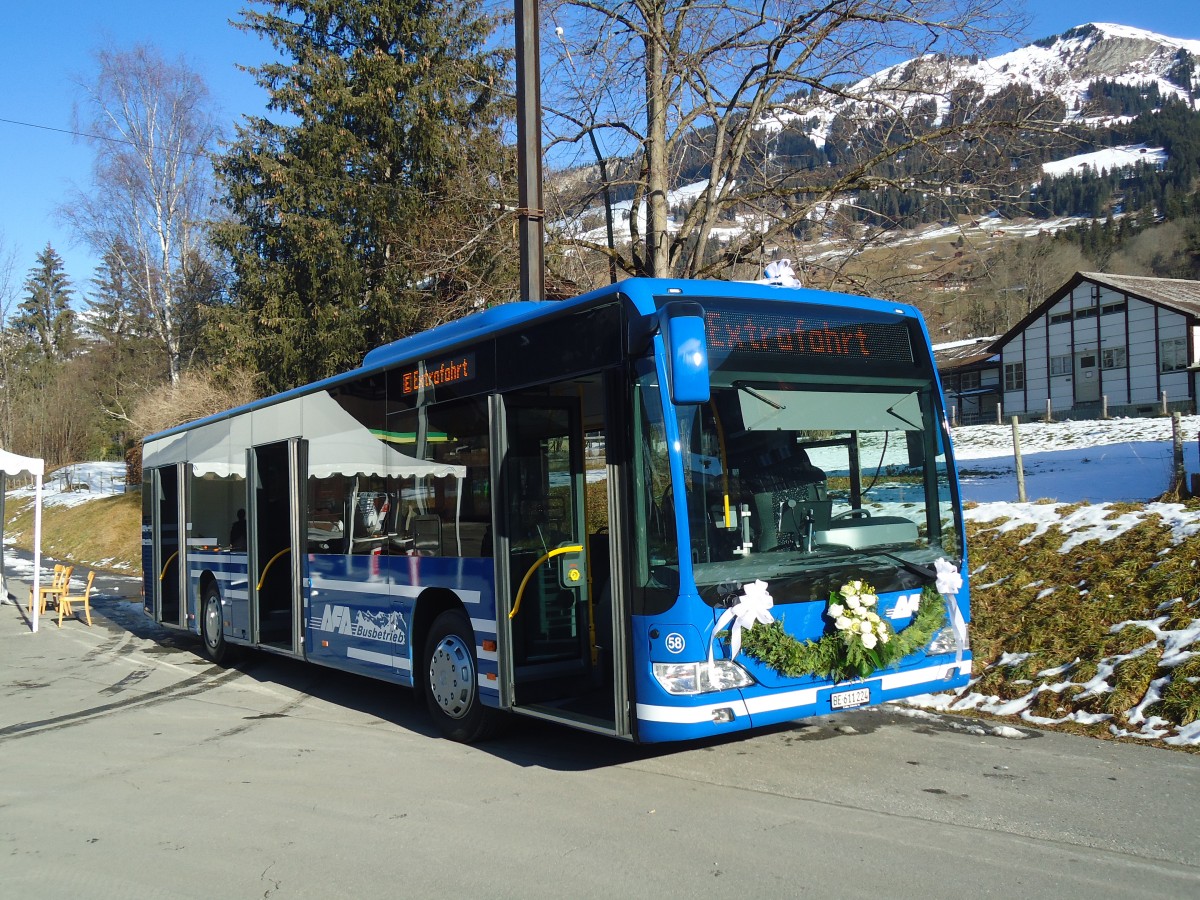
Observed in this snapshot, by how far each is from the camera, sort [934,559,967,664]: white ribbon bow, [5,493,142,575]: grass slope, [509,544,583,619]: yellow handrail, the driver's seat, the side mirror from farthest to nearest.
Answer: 1. [5,493,142,575]: grass slope
2. [509,544,583,619]: yellow handrail
3. [934,559,967,664]: white ribbon bow
4. the driver's seat
5. the side mirror

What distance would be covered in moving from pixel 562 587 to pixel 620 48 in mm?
9663

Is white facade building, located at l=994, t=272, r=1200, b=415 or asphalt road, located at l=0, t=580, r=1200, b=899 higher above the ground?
white facade building, located at l=994, t=272, r=1200, b=415

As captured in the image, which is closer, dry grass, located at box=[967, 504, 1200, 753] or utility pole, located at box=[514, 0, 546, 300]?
dry grass, located at box=[967, 504, 1200, 753]

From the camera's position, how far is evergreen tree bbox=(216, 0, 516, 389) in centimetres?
2378

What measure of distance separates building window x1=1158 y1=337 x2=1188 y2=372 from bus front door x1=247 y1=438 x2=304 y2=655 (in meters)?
45.0

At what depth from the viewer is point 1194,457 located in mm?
15102

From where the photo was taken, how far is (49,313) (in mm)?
73125

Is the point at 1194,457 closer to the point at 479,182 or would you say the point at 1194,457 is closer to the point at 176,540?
the point at 479,182

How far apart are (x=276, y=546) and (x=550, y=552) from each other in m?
4.91

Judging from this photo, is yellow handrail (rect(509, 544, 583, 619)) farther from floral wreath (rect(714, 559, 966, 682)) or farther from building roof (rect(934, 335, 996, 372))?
building roof (rect(934, 335, 996, 372))

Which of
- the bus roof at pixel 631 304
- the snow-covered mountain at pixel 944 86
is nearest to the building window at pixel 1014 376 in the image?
the snow-covered mountain at pixel 944 86

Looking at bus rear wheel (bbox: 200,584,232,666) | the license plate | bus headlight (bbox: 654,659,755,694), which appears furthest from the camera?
bus rear wheel (bbox: 200,584,232,666)

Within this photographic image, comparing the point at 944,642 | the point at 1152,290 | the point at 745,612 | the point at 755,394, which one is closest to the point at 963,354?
the point at 1152,290

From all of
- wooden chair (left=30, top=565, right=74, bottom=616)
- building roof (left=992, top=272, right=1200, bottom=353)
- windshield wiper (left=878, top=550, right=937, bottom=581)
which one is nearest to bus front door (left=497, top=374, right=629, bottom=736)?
windshield wiper (left=878, top=550, right=937, bottom=581)
